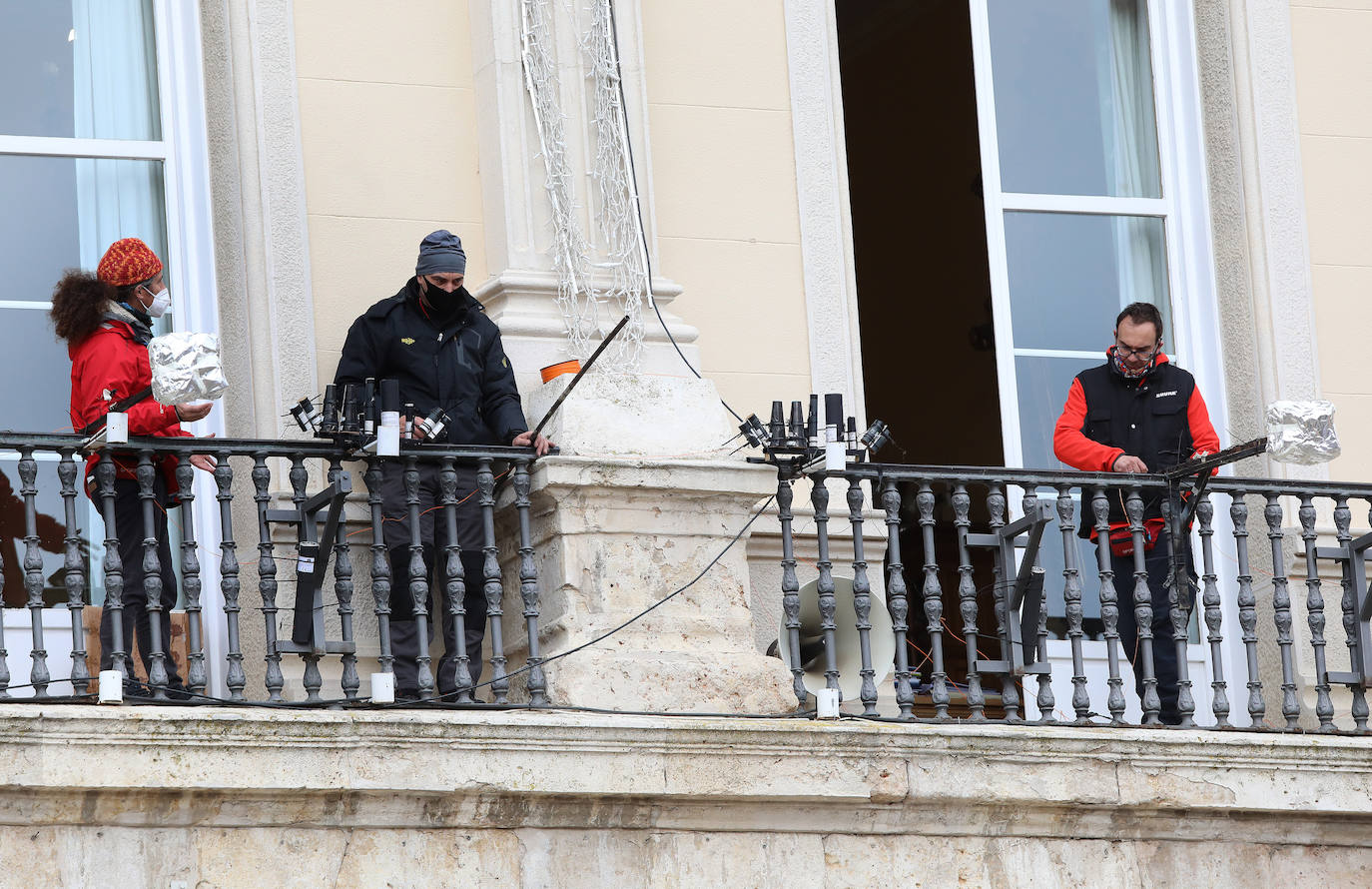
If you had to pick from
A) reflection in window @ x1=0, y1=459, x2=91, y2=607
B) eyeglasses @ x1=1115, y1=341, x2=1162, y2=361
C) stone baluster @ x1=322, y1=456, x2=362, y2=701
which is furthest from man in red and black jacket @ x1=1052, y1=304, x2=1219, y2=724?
reflection in window @ x1=0, y1=459, x2=91, y2=607

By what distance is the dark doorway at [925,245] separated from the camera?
456 inches

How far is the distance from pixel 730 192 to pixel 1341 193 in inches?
94.6

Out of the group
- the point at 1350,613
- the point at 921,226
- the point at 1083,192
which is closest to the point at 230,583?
the point at 1350,613

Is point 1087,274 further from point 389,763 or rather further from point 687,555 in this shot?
point 389,763

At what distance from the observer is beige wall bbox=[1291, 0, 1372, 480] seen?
29.2ft

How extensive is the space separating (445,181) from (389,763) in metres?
2.19

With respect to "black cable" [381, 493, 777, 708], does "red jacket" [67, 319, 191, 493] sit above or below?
above

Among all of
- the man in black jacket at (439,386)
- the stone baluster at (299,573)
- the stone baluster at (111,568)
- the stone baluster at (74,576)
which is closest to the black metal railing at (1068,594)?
the man in black jacket at (439,386)

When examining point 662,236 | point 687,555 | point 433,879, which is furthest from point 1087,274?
point 433,879

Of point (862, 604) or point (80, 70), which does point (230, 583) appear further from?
point (80, 70)

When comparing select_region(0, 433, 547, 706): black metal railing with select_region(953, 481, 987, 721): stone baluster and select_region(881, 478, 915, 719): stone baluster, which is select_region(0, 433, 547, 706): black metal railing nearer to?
select_region(881, 478, 915, 719): stone baluster

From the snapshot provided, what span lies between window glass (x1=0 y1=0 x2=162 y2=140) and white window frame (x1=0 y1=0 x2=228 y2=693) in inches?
1.7

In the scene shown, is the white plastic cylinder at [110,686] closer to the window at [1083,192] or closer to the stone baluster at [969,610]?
the stone baluster at [969,610]

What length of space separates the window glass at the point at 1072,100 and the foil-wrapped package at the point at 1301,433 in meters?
2.10
